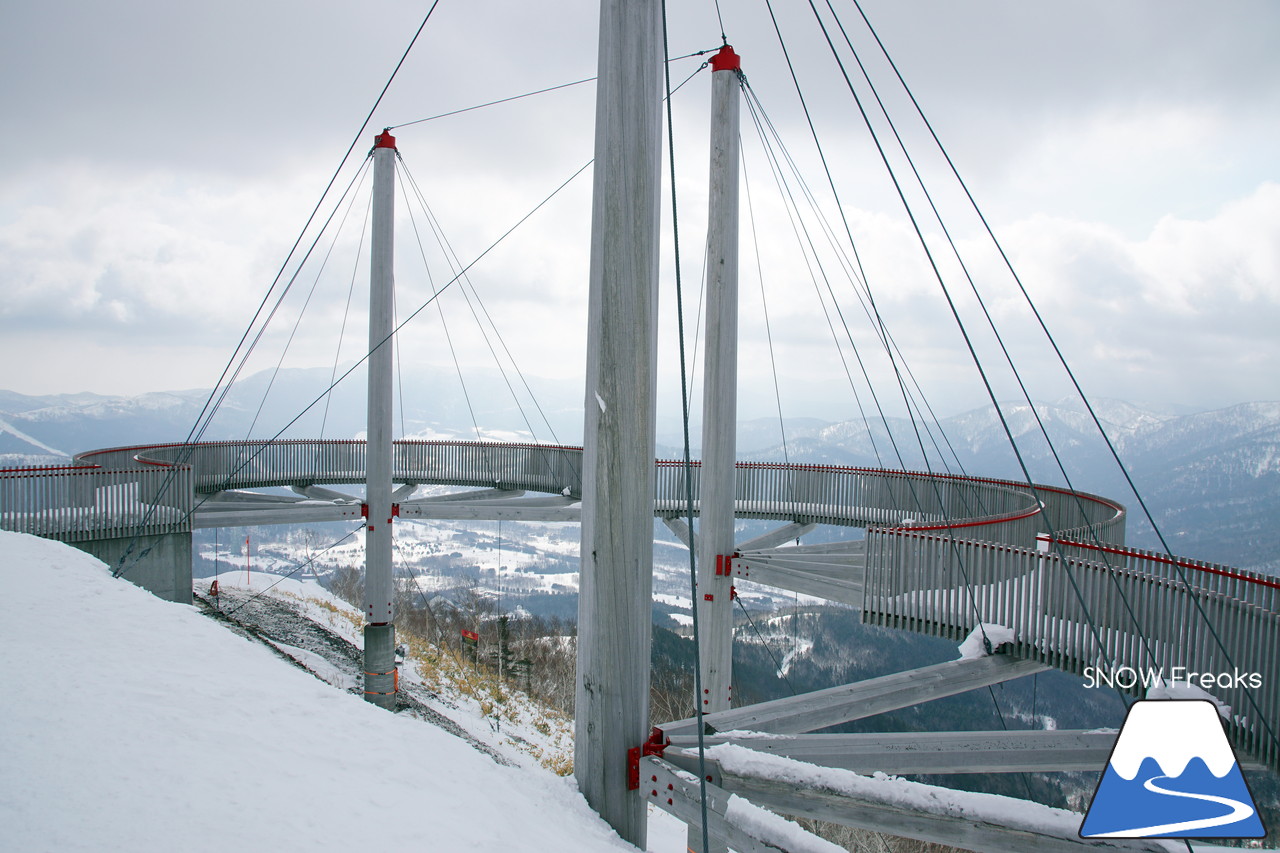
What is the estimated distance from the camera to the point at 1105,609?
824cm

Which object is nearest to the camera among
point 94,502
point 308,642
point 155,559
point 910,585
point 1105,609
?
point 1105,609

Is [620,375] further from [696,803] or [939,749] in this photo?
[939,749]

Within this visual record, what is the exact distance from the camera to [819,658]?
326 ft

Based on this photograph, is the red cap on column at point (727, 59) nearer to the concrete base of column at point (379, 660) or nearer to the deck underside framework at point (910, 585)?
the deck underside framework at point (910, 585)

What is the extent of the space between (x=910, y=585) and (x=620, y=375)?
6518 mm

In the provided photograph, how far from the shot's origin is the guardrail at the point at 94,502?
1295cm

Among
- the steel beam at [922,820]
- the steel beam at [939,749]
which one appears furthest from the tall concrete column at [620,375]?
the steel beam at [922,820]

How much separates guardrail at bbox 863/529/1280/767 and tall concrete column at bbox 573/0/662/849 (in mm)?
3680

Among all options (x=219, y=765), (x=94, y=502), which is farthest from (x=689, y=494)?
(x=94, y=502)

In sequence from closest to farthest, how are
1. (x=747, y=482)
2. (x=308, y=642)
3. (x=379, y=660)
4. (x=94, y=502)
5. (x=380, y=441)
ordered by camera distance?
(x=94, y=502) → (x=380, y=441) → (x=747, y=482) → (x=379, y=660) → (x=308, y=642)

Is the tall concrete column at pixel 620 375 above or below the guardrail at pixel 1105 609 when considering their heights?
above

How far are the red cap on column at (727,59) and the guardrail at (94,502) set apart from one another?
1189 cm

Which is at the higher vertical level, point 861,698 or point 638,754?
point 638,754

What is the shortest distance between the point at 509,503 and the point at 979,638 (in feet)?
44.6
